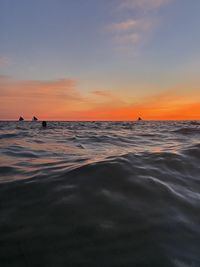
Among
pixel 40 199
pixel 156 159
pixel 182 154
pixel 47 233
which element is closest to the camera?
pixel 47 233

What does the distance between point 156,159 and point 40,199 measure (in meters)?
2.80

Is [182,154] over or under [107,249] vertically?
over

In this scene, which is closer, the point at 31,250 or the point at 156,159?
the point at 31,250

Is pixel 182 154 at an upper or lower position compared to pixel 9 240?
upper

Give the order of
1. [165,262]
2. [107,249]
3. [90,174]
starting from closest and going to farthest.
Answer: [165,262] → [107,249] → [90,174]

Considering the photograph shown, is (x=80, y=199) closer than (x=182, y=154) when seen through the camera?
Yes

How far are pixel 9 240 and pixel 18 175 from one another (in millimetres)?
1983

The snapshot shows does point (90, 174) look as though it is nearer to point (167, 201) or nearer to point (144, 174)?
point (144, 174)

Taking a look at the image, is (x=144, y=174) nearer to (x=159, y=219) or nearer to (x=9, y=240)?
(x=159, y=219)

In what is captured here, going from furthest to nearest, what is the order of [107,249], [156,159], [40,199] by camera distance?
1. [156,159]
2. [40,199]
3. [107,249]

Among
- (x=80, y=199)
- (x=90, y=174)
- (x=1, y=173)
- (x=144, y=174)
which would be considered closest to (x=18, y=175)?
(x=1, y=173)

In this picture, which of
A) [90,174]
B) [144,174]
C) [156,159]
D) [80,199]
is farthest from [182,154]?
[80,199]

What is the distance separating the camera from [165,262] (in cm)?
174

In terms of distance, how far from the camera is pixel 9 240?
197 cm
